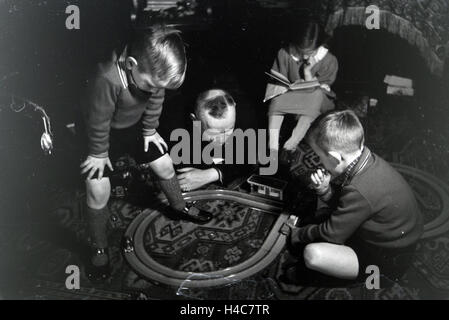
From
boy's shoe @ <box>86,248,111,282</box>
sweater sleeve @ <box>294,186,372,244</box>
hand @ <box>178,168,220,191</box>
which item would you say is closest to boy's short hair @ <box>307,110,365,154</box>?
sweater sleeve @ <box>294,186,372,244</box>

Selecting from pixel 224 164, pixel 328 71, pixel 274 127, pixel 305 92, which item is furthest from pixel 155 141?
pixel 328 71

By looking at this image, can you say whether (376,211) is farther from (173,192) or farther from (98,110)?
(98,110)

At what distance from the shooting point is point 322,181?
1.83 m

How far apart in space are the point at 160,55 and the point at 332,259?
0.91 metres

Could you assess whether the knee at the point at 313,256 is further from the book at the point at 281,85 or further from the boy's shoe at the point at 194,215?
the book at the point at 281,85

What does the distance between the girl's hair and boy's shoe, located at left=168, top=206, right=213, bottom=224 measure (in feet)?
2.76

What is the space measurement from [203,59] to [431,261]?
4.02 ft

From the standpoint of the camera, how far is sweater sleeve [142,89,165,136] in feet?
5.58

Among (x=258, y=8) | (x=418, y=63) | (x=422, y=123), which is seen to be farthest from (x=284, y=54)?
(x=422, y=123)

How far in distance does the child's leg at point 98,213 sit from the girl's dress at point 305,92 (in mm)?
909

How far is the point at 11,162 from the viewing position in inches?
77.5

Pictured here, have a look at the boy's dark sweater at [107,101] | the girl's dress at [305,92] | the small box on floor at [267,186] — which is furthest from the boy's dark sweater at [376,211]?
the boy's dark sweater at [107,101]

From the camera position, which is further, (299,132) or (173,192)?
(299,132)

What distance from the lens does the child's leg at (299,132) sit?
2.16m
